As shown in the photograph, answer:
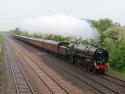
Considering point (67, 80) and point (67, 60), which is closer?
point (67, 80)

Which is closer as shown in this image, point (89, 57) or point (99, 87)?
point (99, 87)

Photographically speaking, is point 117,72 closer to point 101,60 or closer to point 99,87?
point 101,60

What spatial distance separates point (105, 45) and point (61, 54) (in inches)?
301

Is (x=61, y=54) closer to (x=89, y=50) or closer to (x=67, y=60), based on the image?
(x=67, y=60)

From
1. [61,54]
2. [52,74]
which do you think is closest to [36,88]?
[52,74]

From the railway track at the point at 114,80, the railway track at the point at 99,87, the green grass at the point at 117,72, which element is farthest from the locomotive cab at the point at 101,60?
the railway track at the point at 99,87

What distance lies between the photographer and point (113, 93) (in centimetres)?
1981

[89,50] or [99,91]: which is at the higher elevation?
[89,50]

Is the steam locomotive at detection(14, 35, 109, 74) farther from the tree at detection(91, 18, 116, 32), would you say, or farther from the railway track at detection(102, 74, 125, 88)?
the tree at detection(91, 18, 116, 32)

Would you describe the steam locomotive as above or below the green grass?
above

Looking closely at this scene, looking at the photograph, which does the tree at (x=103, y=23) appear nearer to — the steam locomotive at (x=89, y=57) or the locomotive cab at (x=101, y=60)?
the steam locomotive at (x=89, y=57)

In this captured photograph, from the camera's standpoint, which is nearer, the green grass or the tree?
the green grass

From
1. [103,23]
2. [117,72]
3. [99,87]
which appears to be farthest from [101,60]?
[103,23]

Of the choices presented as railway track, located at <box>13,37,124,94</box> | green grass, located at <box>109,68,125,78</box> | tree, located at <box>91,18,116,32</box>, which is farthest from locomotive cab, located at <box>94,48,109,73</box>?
tree, located at <box>91,18,116,32</box>
